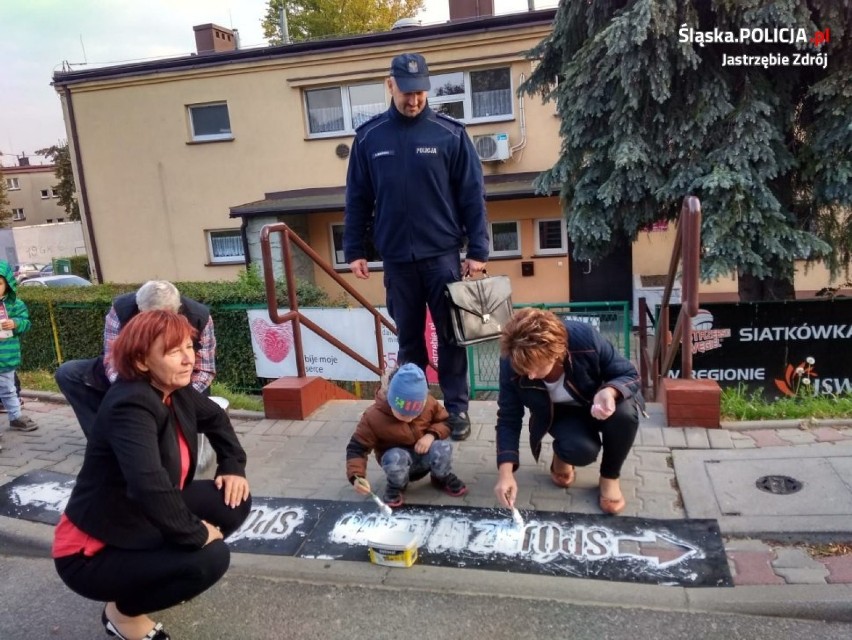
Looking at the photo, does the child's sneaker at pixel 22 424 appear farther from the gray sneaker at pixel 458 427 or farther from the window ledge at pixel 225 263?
the window ledge at pixel 225 263

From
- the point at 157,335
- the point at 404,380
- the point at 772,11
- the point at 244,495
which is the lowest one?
the point at 244,495

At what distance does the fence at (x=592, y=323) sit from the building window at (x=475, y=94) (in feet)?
21.4

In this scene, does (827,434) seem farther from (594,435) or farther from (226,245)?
(226,245)

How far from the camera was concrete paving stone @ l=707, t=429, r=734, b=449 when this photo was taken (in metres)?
3.62

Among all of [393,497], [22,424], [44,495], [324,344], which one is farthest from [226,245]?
[393,497]

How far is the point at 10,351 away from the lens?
499 cm

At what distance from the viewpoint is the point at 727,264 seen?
682 centimetres

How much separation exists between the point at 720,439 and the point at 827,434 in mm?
585

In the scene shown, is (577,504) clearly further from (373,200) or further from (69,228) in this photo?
(69,228)

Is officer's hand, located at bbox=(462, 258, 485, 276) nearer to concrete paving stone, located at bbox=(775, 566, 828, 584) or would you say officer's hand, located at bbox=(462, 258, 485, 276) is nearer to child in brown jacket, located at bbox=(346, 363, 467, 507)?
child in brown jacket, located at bbox=(346, 363, 467, 507)

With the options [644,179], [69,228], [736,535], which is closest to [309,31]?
[644,179]

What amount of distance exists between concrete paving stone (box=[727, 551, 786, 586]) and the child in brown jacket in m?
1.29

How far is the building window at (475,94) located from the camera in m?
12.6

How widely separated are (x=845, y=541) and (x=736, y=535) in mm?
414
